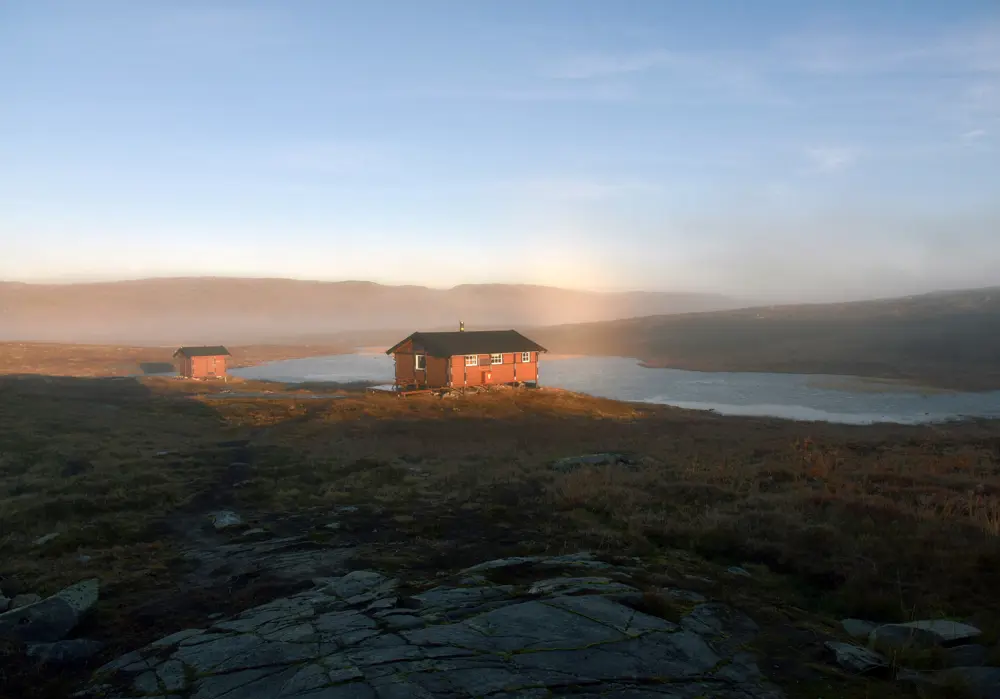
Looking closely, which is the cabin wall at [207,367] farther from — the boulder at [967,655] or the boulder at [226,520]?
the boulder at [967,655]

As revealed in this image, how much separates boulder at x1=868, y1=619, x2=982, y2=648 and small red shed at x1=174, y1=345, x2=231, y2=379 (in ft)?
245

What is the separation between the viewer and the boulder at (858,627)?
7.48 metres

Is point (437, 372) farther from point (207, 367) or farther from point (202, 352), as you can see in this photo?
point (202, 352)

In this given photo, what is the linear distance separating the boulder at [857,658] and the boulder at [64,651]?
8.51m

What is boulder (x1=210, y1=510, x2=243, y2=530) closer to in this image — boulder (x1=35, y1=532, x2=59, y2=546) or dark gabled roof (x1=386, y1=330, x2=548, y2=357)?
boulder (x1=35, y1=532, x2=59, y2=546)

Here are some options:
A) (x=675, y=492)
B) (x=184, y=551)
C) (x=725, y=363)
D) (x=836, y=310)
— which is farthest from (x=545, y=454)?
(x=836, y=310)

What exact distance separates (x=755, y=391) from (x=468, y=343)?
35209 mm

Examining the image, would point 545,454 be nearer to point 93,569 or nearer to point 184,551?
point 184,551

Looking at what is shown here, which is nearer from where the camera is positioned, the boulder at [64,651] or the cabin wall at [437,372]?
the boulder at [64,651]

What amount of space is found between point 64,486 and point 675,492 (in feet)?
55.6

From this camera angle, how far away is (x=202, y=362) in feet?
234

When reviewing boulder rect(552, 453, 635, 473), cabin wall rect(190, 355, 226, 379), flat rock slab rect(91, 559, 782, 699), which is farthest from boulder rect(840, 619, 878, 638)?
cabin wall rect(190, 355, 226, 379)

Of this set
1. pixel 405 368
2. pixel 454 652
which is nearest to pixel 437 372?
pixel 405 368

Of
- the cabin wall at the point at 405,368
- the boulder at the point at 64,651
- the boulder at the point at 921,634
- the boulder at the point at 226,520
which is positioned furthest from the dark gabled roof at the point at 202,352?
the boulder at the point at 921,634
